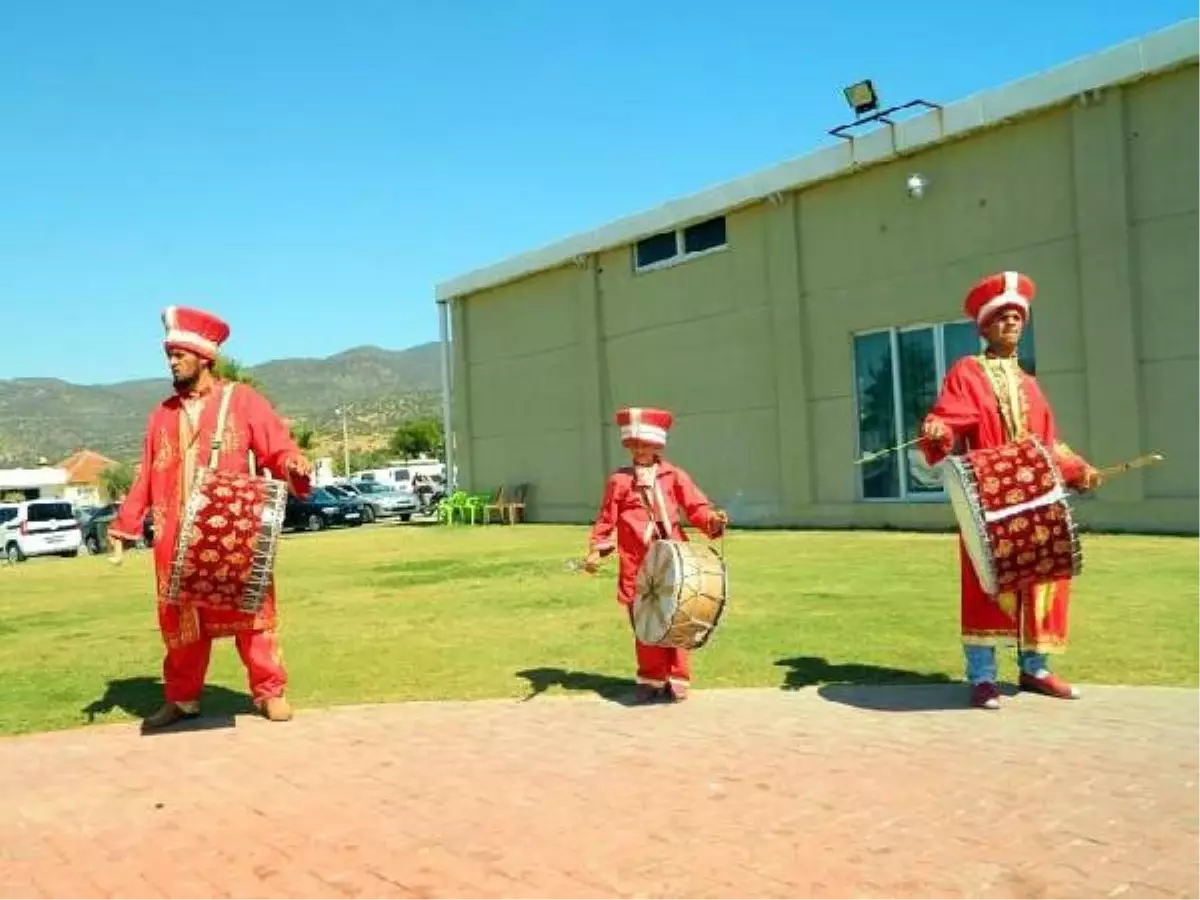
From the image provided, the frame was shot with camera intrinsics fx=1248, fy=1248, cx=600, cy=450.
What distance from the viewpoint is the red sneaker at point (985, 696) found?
6.39m

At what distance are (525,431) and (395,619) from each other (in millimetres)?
17242

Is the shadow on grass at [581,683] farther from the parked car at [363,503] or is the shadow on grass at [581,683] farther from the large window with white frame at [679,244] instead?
the parked car at [363,503]

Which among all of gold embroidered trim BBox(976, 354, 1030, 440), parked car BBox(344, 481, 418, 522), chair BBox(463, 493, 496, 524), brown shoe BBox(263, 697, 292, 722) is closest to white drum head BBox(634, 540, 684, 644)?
gold embroidered trim BBox(976, 354, 1030, 440)

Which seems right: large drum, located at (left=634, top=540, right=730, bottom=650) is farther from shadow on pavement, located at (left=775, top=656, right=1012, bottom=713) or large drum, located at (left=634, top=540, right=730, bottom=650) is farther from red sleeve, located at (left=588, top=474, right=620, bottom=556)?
shadow on pavement, located at (left=775, top=656, right=1012, bottom=713)

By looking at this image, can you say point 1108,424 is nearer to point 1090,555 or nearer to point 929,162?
point 1090,555

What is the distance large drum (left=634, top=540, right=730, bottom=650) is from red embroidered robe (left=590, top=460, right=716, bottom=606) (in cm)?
29

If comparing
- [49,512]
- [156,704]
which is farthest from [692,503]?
[49,512]

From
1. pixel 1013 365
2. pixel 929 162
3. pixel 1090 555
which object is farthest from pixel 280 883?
pixel 929 162

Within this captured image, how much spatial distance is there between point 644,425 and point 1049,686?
2628 millimetres

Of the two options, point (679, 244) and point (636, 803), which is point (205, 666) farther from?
point (679, 244)

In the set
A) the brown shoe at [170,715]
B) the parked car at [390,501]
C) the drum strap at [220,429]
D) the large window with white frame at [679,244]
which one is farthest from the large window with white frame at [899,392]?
the parked car at [390,501]

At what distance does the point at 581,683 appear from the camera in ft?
25.3

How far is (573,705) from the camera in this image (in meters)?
7.02

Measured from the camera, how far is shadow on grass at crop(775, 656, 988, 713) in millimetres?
6613
